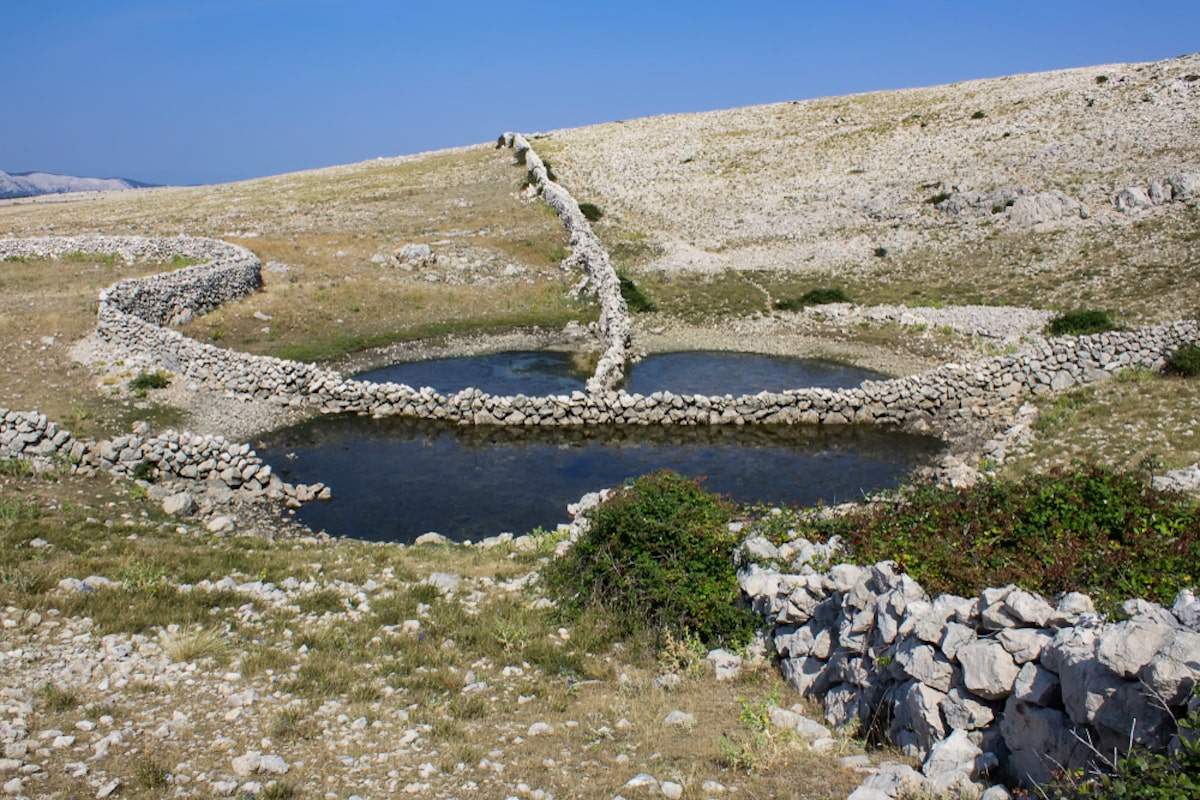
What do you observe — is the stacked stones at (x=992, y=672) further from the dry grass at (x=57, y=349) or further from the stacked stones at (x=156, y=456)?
the dry grass at (x=57, y=349)

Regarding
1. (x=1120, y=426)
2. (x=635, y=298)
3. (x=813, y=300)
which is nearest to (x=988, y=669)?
(x=1120, y=426)

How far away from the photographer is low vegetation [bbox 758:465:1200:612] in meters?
9.80

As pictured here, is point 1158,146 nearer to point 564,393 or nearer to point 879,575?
point 564,393

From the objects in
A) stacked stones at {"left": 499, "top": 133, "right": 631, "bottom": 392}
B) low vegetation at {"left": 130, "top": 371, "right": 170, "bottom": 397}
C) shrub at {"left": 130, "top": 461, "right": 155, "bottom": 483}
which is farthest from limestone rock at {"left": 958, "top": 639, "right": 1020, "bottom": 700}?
low vegetation at {"left": 130, "top": 371, "right": 170, "bottom": 397}

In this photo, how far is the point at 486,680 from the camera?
36.9 feet

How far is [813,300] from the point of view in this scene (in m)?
44.2

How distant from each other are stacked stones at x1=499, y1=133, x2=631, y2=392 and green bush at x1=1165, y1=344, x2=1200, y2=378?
18.6 m

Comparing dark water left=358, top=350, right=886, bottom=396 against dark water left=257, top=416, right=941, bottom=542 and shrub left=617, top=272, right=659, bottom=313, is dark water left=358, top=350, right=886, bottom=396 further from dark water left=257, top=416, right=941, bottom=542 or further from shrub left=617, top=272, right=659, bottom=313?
shrub left=617, top=272, right=659, bottom=313

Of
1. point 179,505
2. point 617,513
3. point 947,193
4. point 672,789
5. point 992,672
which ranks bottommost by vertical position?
point 179,505

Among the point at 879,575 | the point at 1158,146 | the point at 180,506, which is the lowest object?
the point at 180,506

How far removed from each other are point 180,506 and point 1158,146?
59.5 meters

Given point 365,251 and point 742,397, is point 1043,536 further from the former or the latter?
point 365,251

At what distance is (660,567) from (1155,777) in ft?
25.8

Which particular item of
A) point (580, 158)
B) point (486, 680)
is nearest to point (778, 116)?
point (580, 158)
